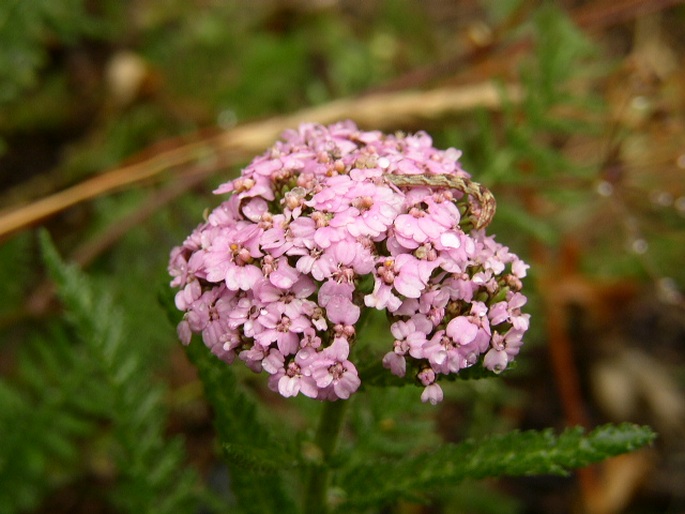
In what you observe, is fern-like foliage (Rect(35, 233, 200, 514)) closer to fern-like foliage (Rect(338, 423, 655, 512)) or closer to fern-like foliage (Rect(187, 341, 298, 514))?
fern-like foliage (Rect(187, 341, 298, 514))

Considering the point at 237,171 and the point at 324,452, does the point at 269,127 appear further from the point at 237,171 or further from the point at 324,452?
the point at 324,452

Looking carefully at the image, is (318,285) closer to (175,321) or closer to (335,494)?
(175,321)

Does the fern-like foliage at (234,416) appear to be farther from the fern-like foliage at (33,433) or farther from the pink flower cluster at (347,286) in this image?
the fern-like foliage at (33,433)

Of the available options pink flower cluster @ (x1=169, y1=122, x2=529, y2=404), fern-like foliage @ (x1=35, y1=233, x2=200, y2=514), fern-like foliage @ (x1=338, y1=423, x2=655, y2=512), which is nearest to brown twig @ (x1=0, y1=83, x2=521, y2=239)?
fern-like foliage @ (x1=35, y1=233, x2=200, y2=514)

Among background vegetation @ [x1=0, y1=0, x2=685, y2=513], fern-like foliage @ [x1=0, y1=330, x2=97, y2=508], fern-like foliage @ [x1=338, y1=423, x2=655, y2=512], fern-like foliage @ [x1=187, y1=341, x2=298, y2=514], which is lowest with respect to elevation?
fern-like foliage @ [x1=338, y1=423, x2=655, y2=512]

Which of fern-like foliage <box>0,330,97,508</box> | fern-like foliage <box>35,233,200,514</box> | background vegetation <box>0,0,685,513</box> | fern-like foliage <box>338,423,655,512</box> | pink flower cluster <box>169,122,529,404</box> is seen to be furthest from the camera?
background vegetation <box>0,0,685,513</box>

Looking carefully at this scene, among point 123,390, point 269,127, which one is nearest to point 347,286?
point 123,390
